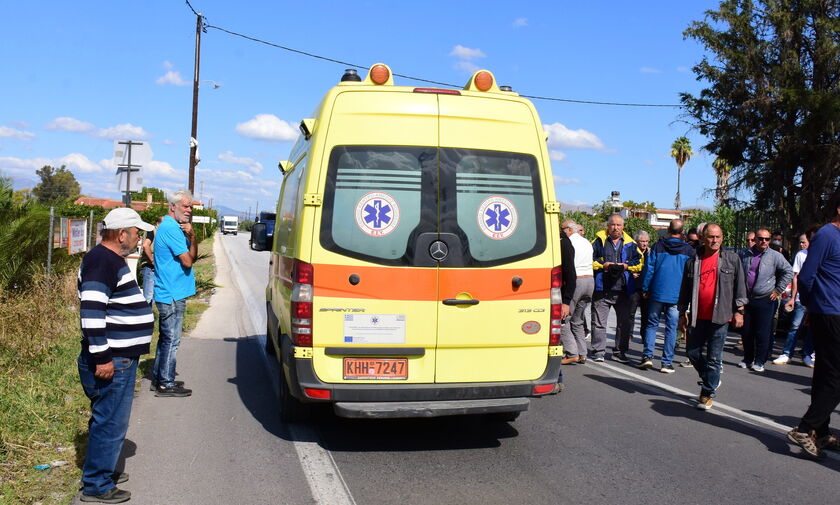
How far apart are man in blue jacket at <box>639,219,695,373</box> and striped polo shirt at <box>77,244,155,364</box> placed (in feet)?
22.0

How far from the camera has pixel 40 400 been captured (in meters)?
6.12

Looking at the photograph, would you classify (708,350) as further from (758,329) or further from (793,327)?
(793,327)

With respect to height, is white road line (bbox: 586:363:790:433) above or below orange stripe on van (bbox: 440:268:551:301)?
below

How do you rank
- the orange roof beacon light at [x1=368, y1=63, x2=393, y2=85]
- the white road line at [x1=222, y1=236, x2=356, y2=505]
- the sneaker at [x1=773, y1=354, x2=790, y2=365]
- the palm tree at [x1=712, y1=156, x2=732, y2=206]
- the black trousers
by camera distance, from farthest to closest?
the palm tree at [x1=712, y1=156, x2=732, y2=206] < the sneaker at [x1=773, y1=354, x2=790, y2=365] < the black trousers < the orange roof beacon light at [x1=368, y1=63, x2=393, y2=85] < the white road line at [x1=222, y1=236, x2=356, y2=505]

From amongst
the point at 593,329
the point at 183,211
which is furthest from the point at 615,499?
the point at 593,329

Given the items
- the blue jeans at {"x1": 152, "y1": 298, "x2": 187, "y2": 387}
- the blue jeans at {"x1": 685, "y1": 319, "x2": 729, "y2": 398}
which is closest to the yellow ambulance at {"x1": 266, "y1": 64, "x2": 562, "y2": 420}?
the blue jeans at {"x1": 152, "y1": 298, "x2": 187, "y2": 387}

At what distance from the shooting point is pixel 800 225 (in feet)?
53.5

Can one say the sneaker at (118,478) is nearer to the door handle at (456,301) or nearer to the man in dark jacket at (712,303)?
the door handle at (456,301)

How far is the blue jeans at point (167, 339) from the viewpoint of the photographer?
22.0ft

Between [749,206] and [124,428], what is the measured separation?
16538 millimetres

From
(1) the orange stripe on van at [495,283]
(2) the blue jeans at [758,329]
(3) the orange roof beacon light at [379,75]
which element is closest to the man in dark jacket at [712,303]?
(1) the orange stripe on van at [495,283]

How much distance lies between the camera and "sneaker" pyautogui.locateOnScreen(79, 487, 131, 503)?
4207 mm

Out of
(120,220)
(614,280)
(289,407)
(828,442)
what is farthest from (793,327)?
(120,220)

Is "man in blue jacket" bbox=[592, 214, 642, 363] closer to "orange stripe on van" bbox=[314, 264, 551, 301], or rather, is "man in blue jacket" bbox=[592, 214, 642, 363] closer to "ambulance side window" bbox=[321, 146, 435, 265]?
"orange stripe on van" bbox=[314, 264, 551, 301]
